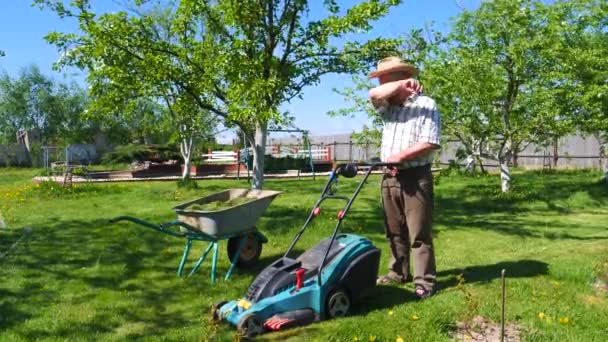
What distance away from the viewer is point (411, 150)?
452cm

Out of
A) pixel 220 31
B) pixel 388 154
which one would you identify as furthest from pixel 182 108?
pixel 388 154

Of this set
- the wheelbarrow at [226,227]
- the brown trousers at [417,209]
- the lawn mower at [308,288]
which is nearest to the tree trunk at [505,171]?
the wheelbarrow at [226,227]

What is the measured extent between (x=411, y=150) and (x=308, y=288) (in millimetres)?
1329

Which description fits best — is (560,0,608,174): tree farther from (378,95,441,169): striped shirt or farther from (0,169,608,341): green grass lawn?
(378,95,441,169): striped shirt

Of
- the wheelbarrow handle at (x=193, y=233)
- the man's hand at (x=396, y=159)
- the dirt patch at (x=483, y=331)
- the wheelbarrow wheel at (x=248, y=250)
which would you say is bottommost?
the dirt patch at (x=483, y=331)

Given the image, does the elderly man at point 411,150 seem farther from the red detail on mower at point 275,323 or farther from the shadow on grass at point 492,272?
the red detail on mower at point 275,323

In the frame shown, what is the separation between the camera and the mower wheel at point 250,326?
3.85 metres

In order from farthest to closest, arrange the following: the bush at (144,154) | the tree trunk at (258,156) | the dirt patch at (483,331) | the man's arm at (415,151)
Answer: the bush at (144,154) → the tree trunk at (258,156) → the man's arm at (415,151) → the dirt patch at (483,331)

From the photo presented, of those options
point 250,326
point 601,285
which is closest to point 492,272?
point 601,285

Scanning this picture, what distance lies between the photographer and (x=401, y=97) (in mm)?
4723

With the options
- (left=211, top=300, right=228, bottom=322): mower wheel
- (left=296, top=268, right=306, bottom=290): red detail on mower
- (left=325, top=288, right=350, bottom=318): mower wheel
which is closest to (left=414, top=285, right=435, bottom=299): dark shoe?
(left=325, top=288, right=350, bottom=318): mower wheel

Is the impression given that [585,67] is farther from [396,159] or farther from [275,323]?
[275,323]

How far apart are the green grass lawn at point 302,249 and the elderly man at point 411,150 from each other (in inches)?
13.4

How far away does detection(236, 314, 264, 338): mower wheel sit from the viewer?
385cm
